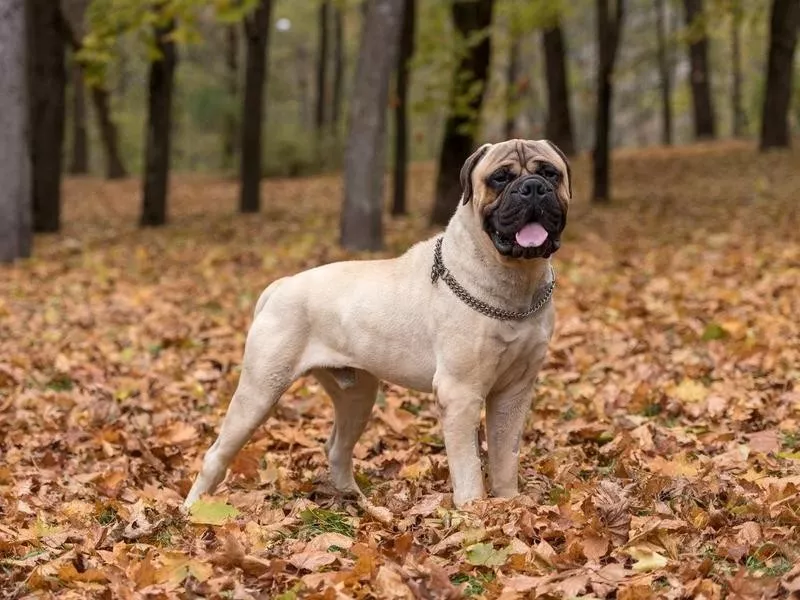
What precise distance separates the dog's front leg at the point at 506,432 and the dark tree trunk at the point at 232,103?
87.2 feet

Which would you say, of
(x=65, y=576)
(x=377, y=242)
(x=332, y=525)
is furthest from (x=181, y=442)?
(x=377, y=242)

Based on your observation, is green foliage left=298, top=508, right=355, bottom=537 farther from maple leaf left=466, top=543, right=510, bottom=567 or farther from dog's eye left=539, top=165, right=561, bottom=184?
dog's eye left=539, top=165, right=561, bottom=184

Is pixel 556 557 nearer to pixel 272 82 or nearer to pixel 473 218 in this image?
pixel 473 218

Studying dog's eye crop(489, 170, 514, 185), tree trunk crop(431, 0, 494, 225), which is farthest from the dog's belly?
tree trunk crop(431, 0, 494, 225)

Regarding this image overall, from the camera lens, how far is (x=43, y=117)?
17266 millimetres

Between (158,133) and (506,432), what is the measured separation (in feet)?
46.4

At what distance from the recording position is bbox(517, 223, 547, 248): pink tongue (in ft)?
14.0

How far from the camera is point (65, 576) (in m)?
4.01

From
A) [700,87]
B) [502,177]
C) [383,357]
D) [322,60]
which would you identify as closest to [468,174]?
[502,177]

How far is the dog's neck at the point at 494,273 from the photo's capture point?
4516 mm

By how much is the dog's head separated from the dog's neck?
0.12 meters

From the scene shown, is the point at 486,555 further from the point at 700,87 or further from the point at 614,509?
the point at 700,87

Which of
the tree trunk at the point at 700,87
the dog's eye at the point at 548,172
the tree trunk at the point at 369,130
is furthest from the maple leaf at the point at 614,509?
the tree trunk at the point at 700,87

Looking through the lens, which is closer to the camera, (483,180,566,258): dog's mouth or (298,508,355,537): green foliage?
(483,180,566,258): dog's mouth
